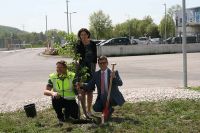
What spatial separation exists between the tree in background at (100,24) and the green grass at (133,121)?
75.7 m

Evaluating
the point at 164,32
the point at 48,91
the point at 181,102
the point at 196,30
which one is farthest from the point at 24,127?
the point at 164,32

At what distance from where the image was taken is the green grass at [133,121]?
24.1ft

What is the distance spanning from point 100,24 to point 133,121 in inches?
3056

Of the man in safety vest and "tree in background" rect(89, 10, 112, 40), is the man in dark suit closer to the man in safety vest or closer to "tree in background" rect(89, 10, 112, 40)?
the man in safety vest

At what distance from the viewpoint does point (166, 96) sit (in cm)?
1058

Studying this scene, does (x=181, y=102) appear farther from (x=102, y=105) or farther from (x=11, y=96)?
(x=11, y=96)

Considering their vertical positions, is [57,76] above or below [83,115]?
above

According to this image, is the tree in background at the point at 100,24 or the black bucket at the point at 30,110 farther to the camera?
the tree in background at the point at 100,24

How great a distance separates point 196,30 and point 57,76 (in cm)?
6091

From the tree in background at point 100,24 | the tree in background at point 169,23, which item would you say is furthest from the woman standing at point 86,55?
the tree in background at point 169,23

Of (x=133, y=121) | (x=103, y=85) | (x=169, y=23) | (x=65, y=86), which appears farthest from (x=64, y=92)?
(x=169, y=23)

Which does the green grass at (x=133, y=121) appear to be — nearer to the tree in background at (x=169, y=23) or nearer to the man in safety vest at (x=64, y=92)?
the man in safety vest at (x=64, y=92)

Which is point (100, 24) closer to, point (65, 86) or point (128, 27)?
point (128, 27)

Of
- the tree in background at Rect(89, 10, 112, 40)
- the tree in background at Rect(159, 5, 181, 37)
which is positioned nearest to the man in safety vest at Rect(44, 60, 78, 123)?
the tree in background at Rect(89, 10, 112, 40)
